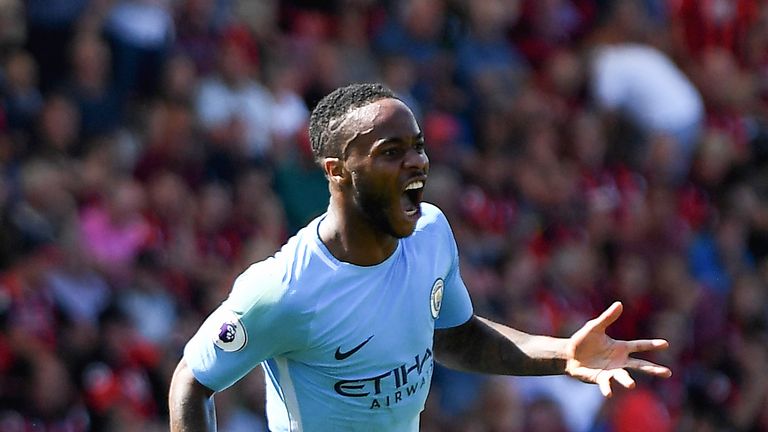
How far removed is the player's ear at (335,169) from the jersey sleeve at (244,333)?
35 cm

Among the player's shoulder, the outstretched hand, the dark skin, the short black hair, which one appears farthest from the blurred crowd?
the outstretched hand

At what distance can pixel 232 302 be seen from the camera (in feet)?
15.5

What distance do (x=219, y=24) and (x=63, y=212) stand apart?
2.24m

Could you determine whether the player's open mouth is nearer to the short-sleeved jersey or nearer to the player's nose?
the player's nose

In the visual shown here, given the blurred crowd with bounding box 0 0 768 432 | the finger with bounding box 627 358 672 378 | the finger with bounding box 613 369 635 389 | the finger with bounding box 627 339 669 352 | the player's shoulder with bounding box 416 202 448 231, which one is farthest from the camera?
the blurred crowd with bounding box 0 0 768 432

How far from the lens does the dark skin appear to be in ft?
15.6

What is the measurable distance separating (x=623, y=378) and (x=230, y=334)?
1.23 metres

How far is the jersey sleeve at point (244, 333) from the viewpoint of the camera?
468 centimetres

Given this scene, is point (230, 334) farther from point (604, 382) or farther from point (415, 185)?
point (604, 382)

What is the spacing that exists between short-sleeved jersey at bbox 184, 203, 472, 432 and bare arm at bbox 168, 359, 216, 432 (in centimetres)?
3

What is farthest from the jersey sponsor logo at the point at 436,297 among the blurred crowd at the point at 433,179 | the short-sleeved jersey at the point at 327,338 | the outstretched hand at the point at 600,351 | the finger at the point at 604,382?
the blurred crowd at the point at 433,179

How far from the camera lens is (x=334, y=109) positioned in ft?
15.9

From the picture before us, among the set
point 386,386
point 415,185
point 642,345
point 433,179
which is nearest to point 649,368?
point 642,345

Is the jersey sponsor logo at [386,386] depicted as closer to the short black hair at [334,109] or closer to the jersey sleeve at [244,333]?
the jersey sleeve at [244,333]
